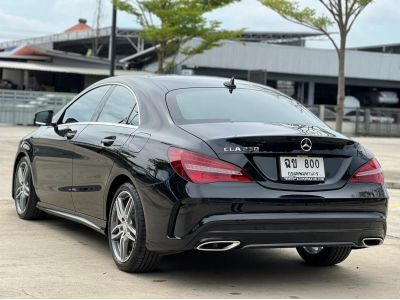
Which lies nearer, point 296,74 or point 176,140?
point 176,140

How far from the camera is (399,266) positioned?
6.20 meters

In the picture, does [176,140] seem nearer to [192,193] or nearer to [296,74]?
[192,193]

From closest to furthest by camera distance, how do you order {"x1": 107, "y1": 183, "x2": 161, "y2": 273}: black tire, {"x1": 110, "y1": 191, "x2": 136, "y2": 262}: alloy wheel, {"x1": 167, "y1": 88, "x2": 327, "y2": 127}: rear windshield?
{"x1": 107, "y1": 183, "x2": 161, "y2": 273}: black tire, {"x1": 110, "y1": 191, "x2": 136, "y2": 262}: alloy wheel, {"x1": 167, "y1": 88, "x2": 327, "y2": 127}: rear windshield

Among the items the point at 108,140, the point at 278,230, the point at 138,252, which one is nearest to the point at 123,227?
the point at 138,252

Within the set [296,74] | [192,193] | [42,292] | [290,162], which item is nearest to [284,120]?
[290,162]

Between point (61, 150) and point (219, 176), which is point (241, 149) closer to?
point (219, 176)

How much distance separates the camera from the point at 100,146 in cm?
596

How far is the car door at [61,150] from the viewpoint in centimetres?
661

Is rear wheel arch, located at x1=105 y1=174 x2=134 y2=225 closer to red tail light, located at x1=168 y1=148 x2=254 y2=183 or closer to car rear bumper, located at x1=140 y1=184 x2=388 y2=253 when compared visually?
car rear bumper, located at x1=140 y1=184 x2=388 y2=253

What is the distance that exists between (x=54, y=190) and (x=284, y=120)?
2.50 metres

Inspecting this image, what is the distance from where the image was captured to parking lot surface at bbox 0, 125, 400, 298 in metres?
4.99

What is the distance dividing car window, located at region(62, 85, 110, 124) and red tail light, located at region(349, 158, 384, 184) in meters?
2.56

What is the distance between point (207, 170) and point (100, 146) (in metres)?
1.43

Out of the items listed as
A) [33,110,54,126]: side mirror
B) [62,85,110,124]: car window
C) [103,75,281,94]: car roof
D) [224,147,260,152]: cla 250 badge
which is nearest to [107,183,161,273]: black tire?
[224,147,260,152]: cla 250 badge
